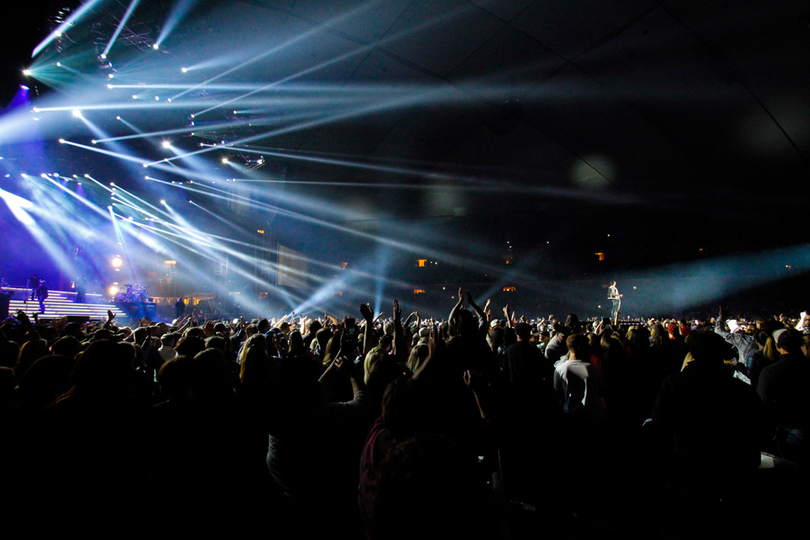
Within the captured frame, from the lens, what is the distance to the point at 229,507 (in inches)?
70.2

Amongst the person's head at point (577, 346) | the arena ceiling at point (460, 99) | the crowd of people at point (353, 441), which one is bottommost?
the crowd of people at point (353, 441)

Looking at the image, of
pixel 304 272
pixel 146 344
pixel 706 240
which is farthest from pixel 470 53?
pixel 304 272

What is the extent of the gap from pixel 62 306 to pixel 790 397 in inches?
867

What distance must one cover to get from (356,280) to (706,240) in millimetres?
18577

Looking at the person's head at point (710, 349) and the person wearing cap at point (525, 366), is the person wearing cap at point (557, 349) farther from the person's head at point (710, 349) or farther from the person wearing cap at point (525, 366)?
the person's head at point (710, 349)

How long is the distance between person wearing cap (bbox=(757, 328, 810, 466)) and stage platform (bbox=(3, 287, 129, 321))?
713 inches

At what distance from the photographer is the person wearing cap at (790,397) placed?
8.36 ft

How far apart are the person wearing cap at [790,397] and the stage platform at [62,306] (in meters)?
18.1

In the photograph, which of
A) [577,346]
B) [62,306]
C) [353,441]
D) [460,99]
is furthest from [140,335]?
[62,306]

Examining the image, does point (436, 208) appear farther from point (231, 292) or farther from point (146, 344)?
point (146, 344)

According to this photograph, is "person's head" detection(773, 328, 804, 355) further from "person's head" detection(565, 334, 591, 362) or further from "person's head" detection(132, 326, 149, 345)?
"person's head" detection(132, 326, 149, 345)

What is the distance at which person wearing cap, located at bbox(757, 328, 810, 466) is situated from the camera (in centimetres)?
255

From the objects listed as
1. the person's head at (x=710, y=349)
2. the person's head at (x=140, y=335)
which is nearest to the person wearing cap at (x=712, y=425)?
the person's head at (x=710, y=349)

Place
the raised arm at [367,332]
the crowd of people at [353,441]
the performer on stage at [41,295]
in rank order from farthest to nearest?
the performer on stage at [41,295], the raised arm at [367,332], the crowd of people at [353,441]
